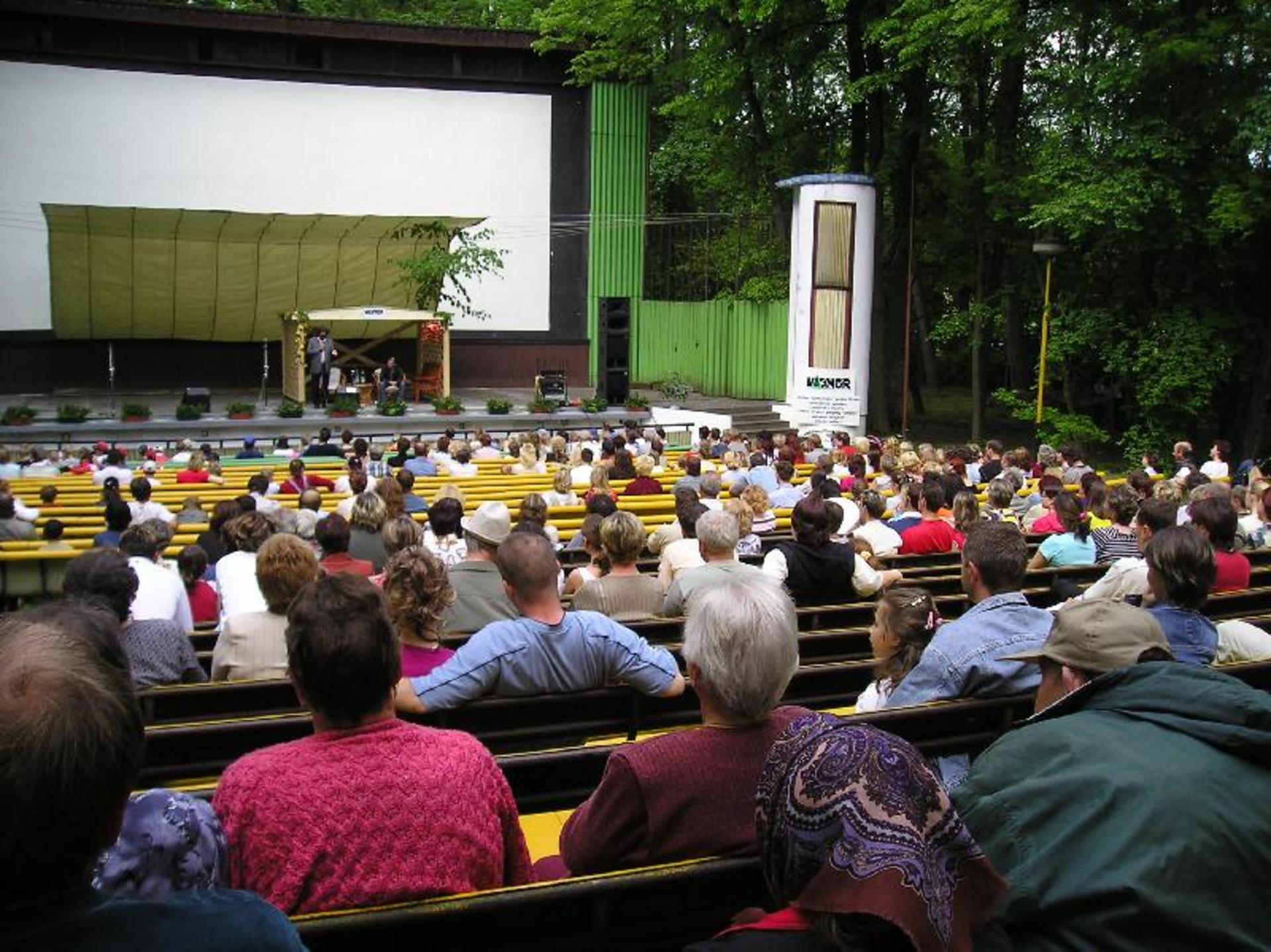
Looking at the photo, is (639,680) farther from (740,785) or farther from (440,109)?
(440,109)

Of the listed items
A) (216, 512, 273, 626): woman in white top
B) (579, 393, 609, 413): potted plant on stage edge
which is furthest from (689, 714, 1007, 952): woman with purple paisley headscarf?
(579, 393, 609, 413): potted plant on stage edge

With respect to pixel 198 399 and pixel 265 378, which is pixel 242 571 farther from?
pixel 265 378

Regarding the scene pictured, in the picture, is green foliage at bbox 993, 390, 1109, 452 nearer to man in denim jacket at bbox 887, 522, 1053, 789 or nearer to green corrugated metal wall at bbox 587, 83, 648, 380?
green corrugated metal wall at bbox 587, 83, 648, 380

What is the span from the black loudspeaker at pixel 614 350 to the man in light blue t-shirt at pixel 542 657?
1945 centimetres

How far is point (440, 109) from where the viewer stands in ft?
88.3

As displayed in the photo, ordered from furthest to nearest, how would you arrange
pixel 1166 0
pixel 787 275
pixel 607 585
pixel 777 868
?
pixel 787 275
pixel 1166 0
pixel 607 585
pixel 777 868

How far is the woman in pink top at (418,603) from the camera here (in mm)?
3744

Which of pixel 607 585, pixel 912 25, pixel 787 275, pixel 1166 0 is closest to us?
pixel 607 585

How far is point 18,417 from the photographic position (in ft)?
62.2

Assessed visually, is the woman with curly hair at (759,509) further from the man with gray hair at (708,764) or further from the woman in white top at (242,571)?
the man with gray hair at (708,764)

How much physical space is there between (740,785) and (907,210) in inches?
856

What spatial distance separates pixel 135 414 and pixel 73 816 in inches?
782

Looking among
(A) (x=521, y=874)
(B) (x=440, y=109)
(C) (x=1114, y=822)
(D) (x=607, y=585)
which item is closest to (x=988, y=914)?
(C) (x=1114, y=822)

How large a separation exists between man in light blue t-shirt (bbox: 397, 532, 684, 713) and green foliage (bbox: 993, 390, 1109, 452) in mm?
15751
